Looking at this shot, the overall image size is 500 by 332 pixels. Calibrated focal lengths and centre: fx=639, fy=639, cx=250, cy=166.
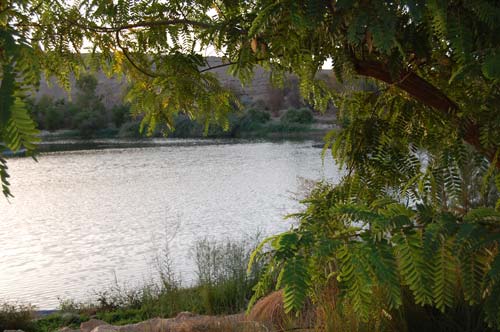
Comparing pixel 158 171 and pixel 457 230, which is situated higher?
pixel 457 230

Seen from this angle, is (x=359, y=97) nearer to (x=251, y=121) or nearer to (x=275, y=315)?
(x=275, y=315)

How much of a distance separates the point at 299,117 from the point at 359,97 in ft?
103

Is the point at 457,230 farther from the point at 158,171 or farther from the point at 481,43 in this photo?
the point at 158,171

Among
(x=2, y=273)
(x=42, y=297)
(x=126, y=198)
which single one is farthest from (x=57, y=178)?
(x=42, y=297)

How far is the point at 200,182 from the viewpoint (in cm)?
1845

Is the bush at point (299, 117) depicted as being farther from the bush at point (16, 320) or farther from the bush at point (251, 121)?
the bush at point (16, 320)

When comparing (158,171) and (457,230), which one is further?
→ (158,171)

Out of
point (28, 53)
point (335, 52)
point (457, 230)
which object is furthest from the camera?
point (335, 52)

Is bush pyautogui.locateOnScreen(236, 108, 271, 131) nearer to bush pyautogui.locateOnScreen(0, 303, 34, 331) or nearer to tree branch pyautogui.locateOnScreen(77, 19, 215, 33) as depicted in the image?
bush pyautogui.locateOnScreen(0, 303, 34, 331)

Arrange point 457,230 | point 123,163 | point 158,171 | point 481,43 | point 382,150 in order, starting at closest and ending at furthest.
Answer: point 457,230 < point 481,43 < point 382,150 < point 158,171 < point 123,163

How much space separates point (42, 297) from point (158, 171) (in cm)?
1261

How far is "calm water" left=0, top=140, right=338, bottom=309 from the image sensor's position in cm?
1002

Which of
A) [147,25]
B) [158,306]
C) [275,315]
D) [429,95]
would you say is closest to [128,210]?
[158,306]

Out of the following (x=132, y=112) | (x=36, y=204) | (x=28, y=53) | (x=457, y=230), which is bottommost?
(x=36, y=204)
